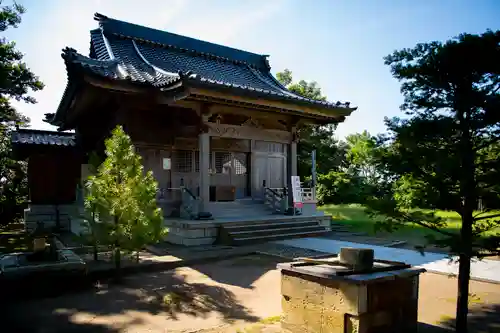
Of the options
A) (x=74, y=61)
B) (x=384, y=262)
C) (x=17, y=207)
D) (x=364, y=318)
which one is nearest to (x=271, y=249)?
(x=384, y=262)

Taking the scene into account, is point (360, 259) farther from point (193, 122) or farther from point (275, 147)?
point (275, 147)

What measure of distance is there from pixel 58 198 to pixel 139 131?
19.7 feet

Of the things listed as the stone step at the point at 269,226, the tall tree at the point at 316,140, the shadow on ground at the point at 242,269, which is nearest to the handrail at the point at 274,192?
the stone step at the point at 269,226

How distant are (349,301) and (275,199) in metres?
9.92

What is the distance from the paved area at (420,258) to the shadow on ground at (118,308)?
3242 mm

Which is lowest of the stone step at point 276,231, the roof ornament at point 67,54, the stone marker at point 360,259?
the stone step at point 276,231

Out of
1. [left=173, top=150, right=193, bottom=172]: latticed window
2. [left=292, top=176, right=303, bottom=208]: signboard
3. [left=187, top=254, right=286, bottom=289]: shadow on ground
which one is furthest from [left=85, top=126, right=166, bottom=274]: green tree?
[left=292, top=176, right=303, bottom=208]: signboard

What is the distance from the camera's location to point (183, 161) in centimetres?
1303

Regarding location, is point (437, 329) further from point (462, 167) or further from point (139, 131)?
point (139, 131)

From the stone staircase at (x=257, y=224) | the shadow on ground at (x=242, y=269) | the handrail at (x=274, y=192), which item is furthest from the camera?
the handrail at (x=274, y=192)

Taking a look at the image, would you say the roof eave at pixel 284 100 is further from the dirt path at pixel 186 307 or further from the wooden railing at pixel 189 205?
the dirt path at pixel 186 307

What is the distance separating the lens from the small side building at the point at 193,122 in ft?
33.8

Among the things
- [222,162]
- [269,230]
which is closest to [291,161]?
[222,162]

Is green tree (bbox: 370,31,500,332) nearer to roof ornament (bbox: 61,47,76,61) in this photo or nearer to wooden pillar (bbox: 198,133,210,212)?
wooden pillar (bbox: 198,133,210,212)
